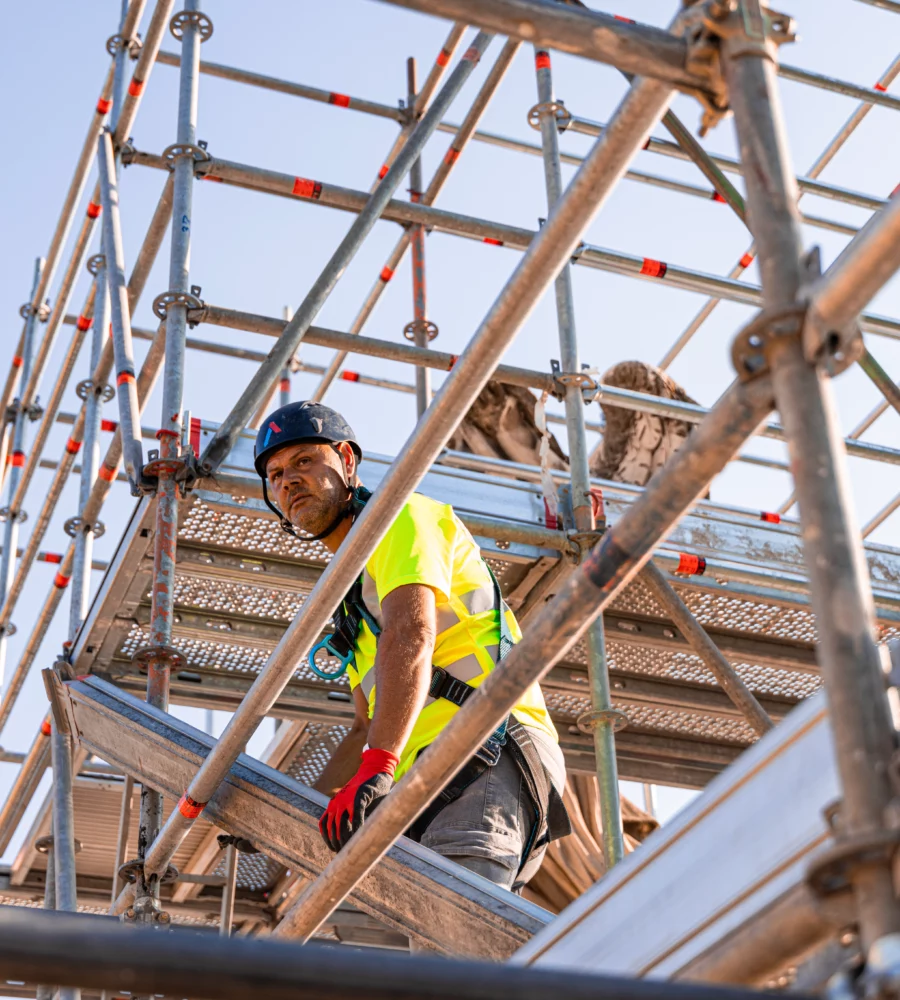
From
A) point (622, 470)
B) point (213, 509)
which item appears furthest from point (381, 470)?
point (622, 470)

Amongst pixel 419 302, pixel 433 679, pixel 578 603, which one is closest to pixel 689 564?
pixel 433 679

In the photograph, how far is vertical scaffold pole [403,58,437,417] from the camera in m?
7.57

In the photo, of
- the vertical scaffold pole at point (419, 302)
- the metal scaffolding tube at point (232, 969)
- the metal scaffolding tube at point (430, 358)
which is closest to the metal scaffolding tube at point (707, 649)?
the metal scaffolding tube at point (430, 358)

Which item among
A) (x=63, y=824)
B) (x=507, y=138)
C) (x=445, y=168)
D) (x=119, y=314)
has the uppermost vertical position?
(x=507, y=138)

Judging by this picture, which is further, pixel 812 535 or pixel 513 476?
pixel 513 476

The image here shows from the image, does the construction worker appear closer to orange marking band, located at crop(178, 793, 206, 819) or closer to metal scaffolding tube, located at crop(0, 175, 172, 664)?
orange marking band, located at crop(178, 793, 206, 819)

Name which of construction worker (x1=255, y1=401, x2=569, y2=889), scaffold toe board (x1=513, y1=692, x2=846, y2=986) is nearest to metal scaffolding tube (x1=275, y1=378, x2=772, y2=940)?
scaffold toe board (x1=513, y1=692, x2=846, y2=986)

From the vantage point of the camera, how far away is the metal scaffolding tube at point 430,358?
17.9ft

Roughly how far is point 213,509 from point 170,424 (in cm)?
33

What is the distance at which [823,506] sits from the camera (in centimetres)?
154

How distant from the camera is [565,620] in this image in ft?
6.70

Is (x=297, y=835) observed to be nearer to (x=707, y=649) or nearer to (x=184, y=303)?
(x=707, y=649)

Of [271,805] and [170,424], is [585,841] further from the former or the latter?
[271,805]

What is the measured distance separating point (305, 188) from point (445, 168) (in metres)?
2.38
